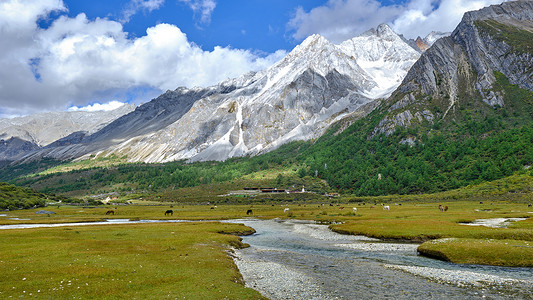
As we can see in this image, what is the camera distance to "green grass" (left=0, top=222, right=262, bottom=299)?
24609 millimetres

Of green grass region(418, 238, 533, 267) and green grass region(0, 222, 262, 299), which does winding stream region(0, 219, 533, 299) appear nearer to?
green grass region(418, 238, 533, 267)

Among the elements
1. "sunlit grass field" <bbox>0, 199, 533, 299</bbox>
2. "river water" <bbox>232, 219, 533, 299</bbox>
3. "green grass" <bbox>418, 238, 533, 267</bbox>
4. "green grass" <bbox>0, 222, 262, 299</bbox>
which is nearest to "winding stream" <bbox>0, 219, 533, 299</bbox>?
"river water" <bbox>232, 219, 533, 299</bbox>

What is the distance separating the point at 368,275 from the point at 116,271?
78.6 feet

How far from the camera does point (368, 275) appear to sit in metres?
33.0

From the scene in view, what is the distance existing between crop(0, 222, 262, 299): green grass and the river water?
3.77m

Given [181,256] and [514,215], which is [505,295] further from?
[514,215]

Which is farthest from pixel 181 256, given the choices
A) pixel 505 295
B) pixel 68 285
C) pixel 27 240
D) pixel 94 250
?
pixel 505 295

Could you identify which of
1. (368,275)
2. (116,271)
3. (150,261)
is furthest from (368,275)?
(116,271)

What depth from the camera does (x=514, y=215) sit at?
261ft

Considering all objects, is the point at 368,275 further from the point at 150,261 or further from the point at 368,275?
the point at 150,261

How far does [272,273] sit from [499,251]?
27325 millimetres

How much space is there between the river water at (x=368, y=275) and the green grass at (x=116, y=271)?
3.77 meters

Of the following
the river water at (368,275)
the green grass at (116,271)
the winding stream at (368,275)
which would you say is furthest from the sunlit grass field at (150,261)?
the winding stream at (368,275)

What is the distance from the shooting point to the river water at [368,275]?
89.3ft
